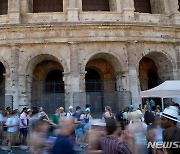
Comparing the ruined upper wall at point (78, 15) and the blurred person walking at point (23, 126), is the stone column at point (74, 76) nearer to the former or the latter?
the ruined upper wall at point (78, 15)

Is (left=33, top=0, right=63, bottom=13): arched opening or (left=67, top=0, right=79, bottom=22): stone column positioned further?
(left=33, top=0, right=63, bottom=13): arched opening

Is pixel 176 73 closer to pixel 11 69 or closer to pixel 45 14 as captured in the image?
pixel 45 14

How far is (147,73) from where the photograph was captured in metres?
16.5

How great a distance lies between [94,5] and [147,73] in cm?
584

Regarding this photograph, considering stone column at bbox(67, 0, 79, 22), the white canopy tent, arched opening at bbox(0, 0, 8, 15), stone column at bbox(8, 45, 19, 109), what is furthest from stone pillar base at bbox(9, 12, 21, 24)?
the white canopy tent

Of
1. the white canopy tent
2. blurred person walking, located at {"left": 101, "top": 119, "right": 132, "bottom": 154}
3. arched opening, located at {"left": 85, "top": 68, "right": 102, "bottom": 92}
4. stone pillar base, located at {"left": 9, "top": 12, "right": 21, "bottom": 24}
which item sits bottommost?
blurred person walking, located at {"left": 101, "top": 119, "right": 132, "bottom": 154}

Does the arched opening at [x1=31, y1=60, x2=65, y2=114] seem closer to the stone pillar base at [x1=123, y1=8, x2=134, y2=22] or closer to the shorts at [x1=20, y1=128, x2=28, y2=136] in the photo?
the shorts at [x1=20, y1=128, x2=28, y2=136]

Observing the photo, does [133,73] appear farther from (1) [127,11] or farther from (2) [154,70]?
(2) [154,70]

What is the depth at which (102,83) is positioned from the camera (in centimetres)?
1527

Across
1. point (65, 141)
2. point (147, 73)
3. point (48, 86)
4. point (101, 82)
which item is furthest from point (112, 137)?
point (147, 73)

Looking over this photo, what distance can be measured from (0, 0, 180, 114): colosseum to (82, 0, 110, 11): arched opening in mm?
1466

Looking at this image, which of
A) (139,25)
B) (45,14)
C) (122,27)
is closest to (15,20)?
(45,14)

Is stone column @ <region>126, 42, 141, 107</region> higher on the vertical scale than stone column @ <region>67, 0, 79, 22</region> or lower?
lower

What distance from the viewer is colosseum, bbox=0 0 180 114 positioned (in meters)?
12.9
